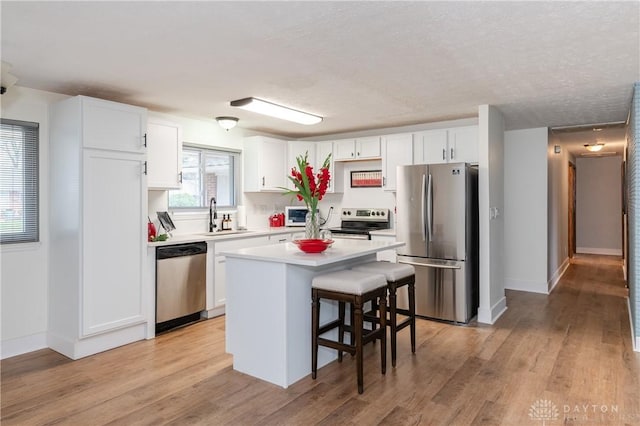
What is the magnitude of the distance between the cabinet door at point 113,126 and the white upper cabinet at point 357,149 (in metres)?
2.71

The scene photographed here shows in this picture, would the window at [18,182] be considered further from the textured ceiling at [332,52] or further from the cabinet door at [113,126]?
the cabinet door at [113,126]

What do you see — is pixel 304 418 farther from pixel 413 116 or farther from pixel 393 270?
pixel 413 116

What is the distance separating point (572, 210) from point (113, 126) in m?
8.61

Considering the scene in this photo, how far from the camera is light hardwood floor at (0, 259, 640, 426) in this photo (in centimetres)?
245

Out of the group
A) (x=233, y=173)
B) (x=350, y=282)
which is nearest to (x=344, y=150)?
(x=233, y=173)

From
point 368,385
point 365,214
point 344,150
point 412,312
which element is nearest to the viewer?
point 368,385

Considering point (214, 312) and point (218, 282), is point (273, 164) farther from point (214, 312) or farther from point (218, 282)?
point (214, 312)

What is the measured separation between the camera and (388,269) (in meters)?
3.27

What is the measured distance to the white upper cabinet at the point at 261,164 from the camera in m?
5.44

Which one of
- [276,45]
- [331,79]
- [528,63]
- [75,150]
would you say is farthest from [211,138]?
[528,63]

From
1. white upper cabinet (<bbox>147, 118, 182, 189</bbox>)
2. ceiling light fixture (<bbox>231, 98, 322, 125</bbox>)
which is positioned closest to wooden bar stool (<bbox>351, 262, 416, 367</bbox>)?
ceiling light fixture (<bbox>231, 98, 322, 125</bbox>)

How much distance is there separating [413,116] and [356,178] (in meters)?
1.43

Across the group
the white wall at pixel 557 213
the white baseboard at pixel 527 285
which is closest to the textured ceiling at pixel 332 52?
the white wall at pixel 557 213

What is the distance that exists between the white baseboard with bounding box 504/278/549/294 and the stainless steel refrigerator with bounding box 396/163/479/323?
1.61 m
